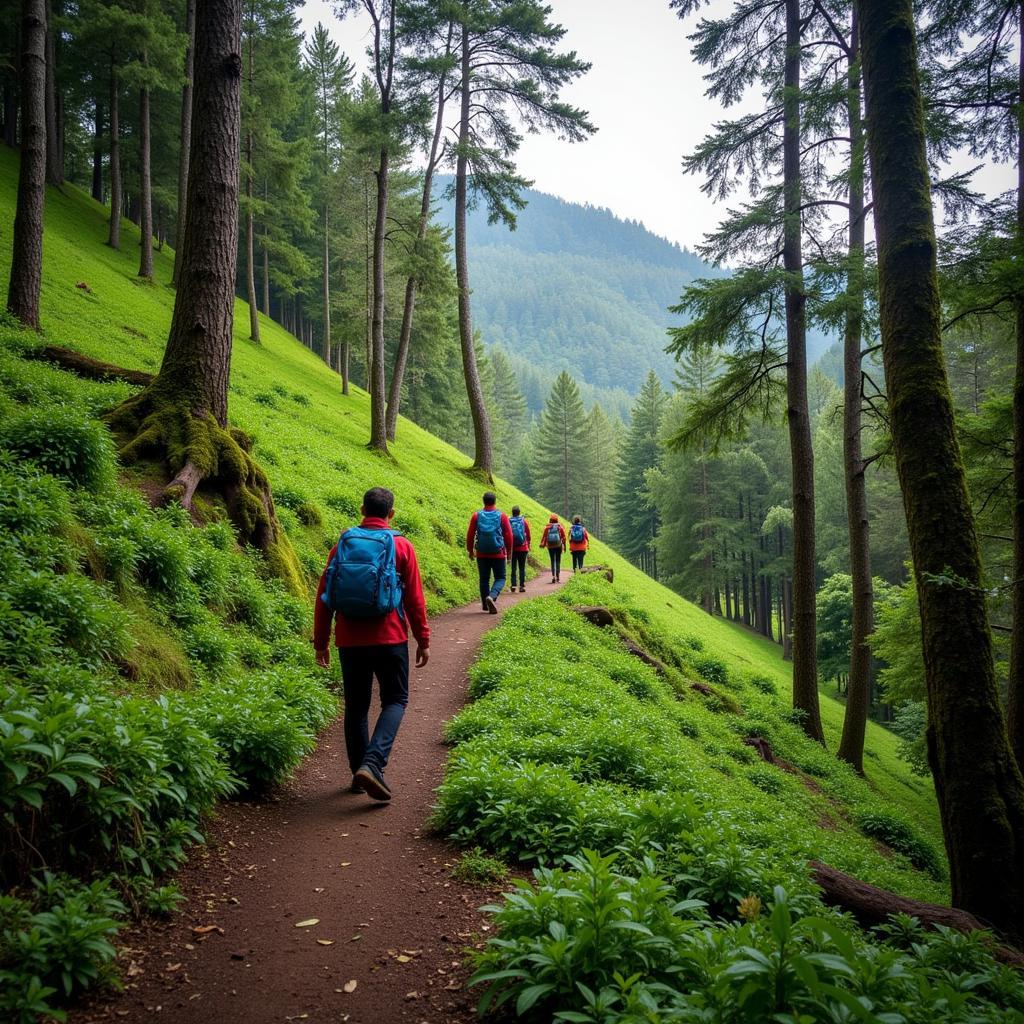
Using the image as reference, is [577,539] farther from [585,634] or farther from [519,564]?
[585,634]

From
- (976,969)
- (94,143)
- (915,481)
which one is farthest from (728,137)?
(94,143)

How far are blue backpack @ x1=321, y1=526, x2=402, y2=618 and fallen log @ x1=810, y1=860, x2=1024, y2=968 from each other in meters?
3.66

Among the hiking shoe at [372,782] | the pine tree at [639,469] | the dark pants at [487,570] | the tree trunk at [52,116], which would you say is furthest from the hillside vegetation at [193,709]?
the pine tree at [639,469]

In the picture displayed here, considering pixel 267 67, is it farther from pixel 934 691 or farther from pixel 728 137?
pixel 934 691

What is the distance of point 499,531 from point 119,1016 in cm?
974

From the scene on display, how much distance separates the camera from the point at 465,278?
81.3 ft

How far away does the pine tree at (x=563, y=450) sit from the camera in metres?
61.6

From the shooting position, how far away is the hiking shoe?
15.7 feet

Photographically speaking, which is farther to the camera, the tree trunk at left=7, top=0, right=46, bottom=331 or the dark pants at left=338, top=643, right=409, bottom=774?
the tree trunk at left=7, top=0, right=46, bottom=331

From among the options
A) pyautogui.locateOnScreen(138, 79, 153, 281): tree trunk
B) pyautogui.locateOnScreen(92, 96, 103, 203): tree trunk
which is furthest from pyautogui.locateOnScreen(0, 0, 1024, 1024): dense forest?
pyautogui.locateOnScreen(92, 96, 103, 203): tree trunk

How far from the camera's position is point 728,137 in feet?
43.0

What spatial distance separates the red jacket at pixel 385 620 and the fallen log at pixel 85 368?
791 centimetres

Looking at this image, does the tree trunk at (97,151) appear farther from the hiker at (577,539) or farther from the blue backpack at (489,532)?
the blue backpack at (489,532)

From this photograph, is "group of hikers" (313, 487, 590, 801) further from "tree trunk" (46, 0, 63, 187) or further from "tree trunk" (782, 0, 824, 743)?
"tree trunk" (46, 0, 63, 187)
